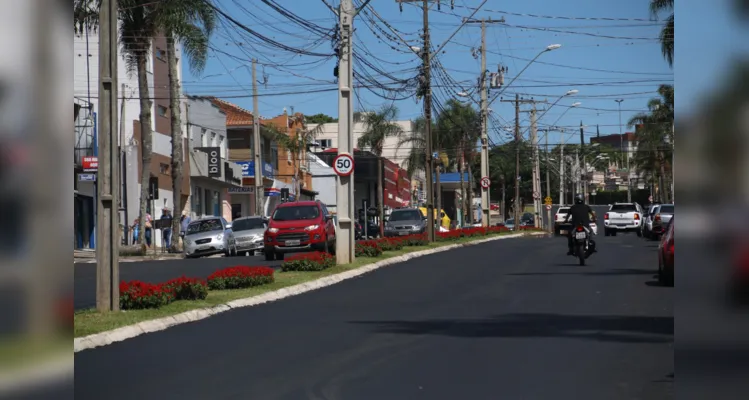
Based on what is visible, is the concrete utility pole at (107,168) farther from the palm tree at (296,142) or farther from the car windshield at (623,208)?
the palm tree at (296,142)

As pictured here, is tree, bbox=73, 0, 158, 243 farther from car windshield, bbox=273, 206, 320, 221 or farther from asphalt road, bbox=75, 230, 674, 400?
asphalt road, bbox=75, 230, 674, 400

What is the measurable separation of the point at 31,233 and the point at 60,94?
572 millimetres

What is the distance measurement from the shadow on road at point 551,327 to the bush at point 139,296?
10.8ft

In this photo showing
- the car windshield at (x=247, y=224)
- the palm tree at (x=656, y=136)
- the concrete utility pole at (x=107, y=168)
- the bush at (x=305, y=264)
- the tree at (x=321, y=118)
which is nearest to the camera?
the concrete utility pole at (x=107, y=168)

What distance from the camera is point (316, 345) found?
11.8m

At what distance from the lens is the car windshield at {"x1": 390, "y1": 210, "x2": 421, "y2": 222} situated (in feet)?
176

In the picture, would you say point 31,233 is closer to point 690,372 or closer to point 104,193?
point 690,372

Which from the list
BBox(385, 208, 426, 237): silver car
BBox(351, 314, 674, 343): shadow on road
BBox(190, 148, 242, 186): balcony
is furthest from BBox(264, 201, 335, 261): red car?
BBox(190, 148, 242, 186): balcony

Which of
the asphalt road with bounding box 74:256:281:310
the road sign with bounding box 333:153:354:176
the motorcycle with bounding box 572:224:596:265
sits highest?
the road sign with bounding box 333:153:354:176

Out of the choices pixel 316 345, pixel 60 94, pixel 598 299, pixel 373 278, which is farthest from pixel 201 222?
pixel 60 94

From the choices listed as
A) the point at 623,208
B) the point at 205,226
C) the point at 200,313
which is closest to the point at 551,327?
the point at 200,313

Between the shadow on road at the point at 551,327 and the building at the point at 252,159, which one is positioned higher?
the building at the point at 252,159

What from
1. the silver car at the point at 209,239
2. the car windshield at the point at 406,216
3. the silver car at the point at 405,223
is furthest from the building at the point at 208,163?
the silver car at the point at 209,239

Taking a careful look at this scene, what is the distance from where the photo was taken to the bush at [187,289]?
17.3 metres
